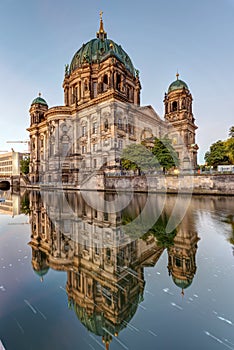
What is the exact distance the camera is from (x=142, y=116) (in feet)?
146

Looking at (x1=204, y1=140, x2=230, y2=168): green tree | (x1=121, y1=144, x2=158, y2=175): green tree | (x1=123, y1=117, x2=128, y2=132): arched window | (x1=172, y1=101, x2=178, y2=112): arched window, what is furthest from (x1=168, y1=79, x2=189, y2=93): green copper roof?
(x1=121, y1=144, x2=158, y2=175): green tree

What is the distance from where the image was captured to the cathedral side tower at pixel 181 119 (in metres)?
50.2

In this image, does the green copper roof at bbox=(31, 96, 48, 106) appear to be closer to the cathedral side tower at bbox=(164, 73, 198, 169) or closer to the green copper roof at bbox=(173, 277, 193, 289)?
the cathedral side tower at bbox=(164, 73, 198, 169)

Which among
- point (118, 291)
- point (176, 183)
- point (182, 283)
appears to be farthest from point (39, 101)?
point (182, 283)

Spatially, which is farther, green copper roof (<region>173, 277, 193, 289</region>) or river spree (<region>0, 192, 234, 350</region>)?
green copper roof (<region>173, 277, 193, 289</region>)

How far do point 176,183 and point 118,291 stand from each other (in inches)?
909

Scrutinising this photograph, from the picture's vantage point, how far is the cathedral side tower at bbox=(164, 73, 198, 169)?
50219 millimetres

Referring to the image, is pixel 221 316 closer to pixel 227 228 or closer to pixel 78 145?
pixel 227 228

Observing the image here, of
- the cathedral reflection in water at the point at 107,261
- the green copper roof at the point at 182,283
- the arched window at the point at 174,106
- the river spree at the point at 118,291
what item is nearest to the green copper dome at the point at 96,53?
the arched window at the point at 174,106

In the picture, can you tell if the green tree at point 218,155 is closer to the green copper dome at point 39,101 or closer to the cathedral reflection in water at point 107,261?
the cathedral reflection in water at point 107,261

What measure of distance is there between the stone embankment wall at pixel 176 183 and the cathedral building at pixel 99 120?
18.5 feet

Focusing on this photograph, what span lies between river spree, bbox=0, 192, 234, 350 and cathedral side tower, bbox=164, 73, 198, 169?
149ft

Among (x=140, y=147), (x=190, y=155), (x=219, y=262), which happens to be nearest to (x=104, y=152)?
(x=140, y=147)

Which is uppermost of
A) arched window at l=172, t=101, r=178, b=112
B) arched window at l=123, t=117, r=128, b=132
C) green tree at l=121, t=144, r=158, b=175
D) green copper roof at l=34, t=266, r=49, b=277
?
arched window at l=172, t=101, r=178, b=112
